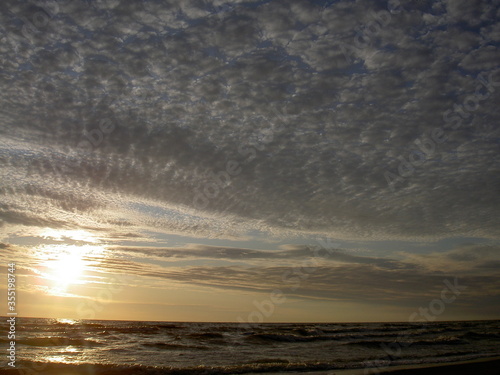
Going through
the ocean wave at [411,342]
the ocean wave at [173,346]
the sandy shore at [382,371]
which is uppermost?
the sandy shore at [382,371]

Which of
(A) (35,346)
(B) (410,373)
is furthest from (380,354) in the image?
(A) (35,346)

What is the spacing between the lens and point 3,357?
2220 centimetres

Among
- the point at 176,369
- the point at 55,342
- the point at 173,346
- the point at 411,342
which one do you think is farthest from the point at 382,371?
the point at 55,342

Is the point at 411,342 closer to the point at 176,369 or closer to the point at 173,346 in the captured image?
the point at 173,346

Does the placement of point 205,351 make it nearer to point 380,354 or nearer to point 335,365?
point 335,365

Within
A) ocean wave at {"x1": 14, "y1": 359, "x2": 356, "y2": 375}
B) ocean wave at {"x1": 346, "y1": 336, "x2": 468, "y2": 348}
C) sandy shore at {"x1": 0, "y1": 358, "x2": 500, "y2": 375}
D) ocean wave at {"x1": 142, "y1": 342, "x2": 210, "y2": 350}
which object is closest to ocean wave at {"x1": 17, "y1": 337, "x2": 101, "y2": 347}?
ocean wave at {"x1": 142, "y1": 342, "x2": 210, "y2": 350}

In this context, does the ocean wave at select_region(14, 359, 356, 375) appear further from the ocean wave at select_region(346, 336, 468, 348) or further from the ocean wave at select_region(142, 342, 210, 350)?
the ocean wave at select_region(346, 336, 468, 348)

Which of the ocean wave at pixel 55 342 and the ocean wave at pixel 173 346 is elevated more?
the ocean wave at pixel 55 342

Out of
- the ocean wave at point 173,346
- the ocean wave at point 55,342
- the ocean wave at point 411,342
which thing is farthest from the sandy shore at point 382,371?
the ocean wave at point 411,342

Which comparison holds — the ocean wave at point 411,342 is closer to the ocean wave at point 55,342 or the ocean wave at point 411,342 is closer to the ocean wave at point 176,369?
the ocean wave at point 176,369

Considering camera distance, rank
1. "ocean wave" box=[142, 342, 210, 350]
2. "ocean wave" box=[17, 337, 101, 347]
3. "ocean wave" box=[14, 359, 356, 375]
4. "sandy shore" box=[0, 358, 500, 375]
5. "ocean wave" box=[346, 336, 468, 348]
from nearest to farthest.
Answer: "sandy shore" box=[0, 358, 500, 375] → "ocean wave" box=[14, 359, 356, 375] → "ocean wave" box=[142, 342, 210, 350] → "ocean wave" box=[17, 337, 101, 347] → "ocean wave" box=[346, 336, 468, 348]

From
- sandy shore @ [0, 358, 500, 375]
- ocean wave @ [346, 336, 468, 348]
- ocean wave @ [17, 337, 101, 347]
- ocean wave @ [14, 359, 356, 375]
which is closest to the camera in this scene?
sandy shore @ [0, 358, 500, 375]

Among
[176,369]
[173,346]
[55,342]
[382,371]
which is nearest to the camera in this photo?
[382,371]

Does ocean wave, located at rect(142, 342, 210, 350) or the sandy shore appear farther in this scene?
ocean wave, located at rect(142, 342, 210, 350)
